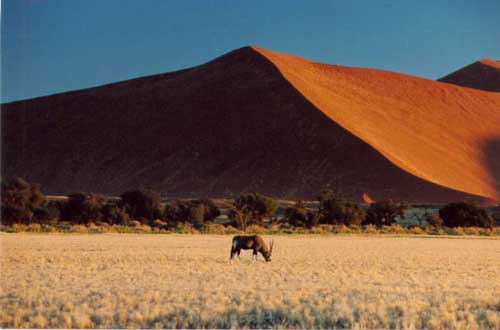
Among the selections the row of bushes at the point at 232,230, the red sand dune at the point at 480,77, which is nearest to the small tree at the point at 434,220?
the row of bushes at the point at 232,230

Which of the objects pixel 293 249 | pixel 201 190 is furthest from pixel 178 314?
pixel 201 190

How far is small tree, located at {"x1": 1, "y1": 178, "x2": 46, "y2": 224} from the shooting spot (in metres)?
33.4

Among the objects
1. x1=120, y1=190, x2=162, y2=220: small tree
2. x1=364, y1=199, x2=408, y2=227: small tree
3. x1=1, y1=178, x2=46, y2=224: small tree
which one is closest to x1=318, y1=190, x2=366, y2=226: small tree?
x1=364, y1=199, x2=408, y2=227: small tree

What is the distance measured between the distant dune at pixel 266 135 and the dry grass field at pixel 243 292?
38.2 meters

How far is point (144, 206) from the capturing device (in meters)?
42.0

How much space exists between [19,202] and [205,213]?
11117 millimetres

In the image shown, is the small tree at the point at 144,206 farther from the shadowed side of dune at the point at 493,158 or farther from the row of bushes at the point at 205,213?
the shadowed side of dune at the point at 493,158

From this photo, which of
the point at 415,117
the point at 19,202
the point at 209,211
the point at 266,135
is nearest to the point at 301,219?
the point at 209,211

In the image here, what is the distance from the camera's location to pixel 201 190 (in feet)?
197

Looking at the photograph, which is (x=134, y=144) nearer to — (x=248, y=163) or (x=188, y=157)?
(x=188, y=157)

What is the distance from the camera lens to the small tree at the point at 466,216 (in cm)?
4006

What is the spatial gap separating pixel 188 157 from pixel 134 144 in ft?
21.2

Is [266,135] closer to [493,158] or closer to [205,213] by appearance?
[493,158]

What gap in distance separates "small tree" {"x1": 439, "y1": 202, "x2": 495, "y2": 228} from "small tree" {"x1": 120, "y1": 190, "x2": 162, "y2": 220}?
16.3m
